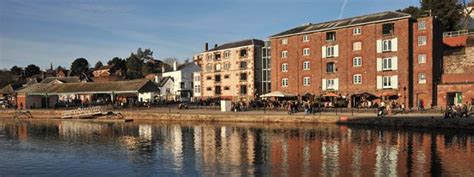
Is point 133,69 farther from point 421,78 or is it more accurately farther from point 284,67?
point 421,78

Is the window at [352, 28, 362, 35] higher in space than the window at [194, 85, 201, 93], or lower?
higher

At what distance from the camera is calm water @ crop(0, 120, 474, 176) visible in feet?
77.1

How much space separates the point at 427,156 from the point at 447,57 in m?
41.7

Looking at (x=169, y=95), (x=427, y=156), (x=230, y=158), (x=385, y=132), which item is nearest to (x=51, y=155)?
(x=230, y=158)

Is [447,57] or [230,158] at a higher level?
[447,57]

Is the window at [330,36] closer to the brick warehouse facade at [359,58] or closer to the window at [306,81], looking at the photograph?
the brick warehouse facade at [359,58]

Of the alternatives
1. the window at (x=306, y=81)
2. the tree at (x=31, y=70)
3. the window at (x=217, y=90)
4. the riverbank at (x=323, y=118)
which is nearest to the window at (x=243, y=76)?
the window at (x=217, y=90)

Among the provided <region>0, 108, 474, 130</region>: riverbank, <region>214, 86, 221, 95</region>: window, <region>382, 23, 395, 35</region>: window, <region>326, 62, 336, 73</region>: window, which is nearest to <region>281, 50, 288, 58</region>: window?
<region>326, 62, 336, 73</region>: window

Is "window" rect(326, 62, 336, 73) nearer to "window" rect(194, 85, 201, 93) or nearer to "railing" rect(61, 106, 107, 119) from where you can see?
"railing" rect(61, 106, 107, 119)

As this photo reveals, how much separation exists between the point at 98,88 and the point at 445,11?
5857 centimetres

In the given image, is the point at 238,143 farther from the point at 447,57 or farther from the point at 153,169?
the point at 447,57

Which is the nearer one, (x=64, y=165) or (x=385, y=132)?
(x=64, y=165)

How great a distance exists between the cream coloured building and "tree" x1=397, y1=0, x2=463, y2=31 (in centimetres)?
2848

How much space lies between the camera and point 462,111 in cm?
4347
